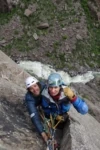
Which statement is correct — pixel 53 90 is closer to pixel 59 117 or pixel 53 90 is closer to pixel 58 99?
pixel 58 99

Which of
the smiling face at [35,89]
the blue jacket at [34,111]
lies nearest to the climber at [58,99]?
the smiling face at [35,89]

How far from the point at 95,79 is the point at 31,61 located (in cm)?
553

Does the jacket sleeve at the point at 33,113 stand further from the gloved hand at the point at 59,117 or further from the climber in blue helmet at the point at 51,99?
the gloved hand at the point at 59,117

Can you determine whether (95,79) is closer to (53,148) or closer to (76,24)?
(76,24)

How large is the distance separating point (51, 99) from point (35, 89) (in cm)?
45

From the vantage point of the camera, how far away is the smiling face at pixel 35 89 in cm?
834

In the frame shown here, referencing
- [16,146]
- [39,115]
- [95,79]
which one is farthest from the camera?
[95,79]

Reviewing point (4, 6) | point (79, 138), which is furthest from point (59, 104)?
point (4, 6)

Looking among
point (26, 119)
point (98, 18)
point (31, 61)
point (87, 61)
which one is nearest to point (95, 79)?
point (87, 61)

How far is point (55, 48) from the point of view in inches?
1121

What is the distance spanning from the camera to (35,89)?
27.5 ft

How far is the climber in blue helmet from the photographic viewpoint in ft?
26.5

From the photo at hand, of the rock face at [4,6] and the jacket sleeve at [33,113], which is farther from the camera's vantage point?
the rock face at [4,6]

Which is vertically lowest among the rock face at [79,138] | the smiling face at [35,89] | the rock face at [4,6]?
the rock face at [4,6]
